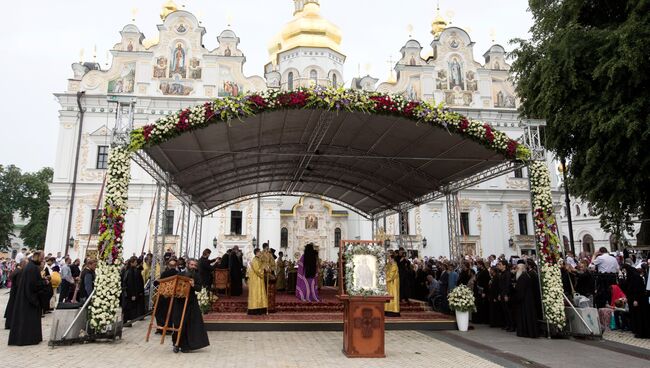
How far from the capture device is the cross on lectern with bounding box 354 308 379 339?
801 centimetres

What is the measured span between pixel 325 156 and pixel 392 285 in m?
4.96

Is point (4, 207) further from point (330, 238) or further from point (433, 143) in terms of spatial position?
point (433, 143)

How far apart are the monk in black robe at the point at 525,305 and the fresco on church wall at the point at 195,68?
81.6ft

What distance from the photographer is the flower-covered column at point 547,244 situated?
10.4 meters

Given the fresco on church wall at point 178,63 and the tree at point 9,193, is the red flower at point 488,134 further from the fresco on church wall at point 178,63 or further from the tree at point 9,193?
the tree at point 9,193

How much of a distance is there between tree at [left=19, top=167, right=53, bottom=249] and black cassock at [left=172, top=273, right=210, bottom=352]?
39.0 metres

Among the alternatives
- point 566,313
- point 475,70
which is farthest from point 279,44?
point 566,313

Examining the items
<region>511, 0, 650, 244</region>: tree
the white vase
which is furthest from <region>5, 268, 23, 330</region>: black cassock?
<region>511, 0, 650, 244</region>: tree

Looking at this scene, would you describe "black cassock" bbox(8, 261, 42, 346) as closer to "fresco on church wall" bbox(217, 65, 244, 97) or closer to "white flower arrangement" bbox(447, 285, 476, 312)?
"white flower arrangement" bbox(447, 285, 476, 312)

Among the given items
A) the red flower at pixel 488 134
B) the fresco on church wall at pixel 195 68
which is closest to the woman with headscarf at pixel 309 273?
the red flower at pixel 488 134

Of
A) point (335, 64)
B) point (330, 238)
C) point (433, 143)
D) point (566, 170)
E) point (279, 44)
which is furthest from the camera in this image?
point (279, 44)

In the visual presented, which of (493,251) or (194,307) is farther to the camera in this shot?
(493,251)

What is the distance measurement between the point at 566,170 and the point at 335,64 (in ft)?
80.7

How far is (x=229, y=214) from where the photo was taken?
30453 mm
